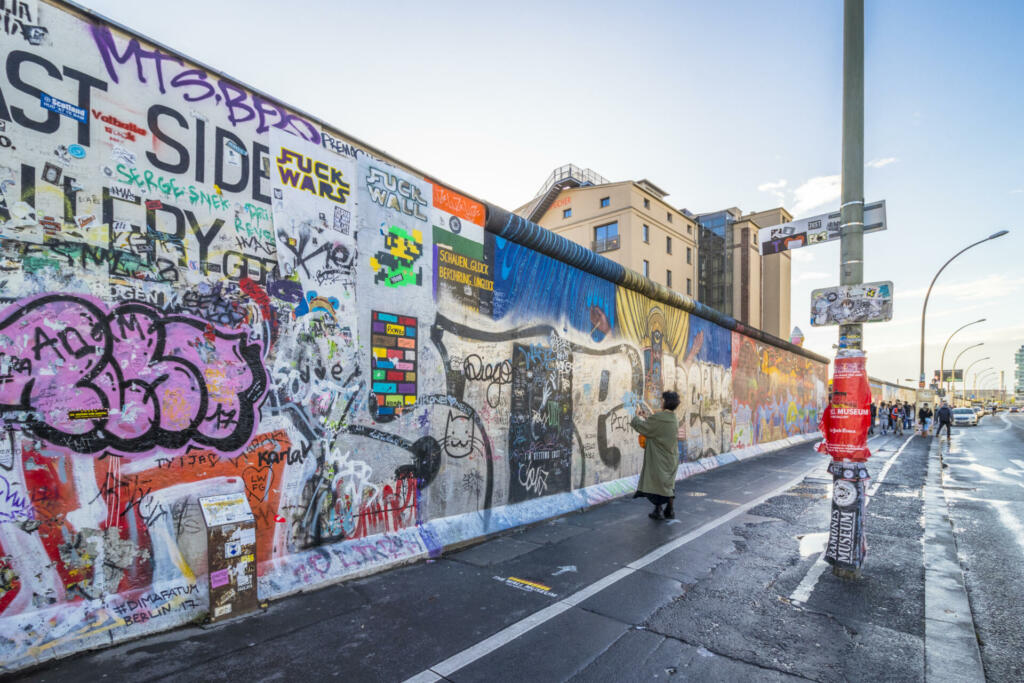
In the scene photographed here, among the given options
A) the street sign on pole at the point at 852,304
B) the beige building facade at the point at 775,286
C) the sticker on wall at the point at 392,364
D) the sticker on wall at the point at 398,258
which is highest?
the beige building facade at the point at 775,286

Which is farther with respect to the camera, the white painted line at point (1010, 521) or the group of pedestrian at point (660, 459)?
the group of pedestrian at point (660, 459)

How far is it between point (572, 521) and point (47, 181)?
6255 millimetres

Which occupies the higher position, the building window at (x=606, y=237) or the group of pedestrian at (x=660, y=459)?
the building window at (x=606, y=237)

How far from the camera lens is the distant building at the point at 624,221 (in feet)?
111

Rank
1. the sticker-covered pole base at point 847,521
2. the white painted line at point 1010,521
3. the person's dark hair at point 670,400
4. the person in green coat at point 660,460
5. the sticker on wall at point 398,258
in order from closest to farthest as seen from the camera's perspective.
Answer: the sticker-covered pole base at point 847,521 < the sticker on wall at point 398,258 < the white painted line at point 1010,521 < the person in green coat at point 660,460 < the person's dark hair at point 670,400

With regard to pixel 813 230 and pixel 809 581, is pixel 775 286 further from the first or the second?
pixel 809 581

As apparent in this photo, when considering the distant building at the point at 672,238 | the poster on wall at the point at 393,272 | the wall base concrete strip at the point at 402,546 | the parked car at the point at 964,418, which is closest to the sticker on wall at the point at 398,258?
the poster on wall at the point at 393,272

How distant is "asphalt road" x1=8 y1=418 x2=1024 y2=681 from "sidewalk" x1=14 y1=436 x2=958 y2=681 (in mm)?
14

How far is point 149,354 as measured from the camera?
137 inches

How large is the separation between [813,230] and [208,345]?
6590mm

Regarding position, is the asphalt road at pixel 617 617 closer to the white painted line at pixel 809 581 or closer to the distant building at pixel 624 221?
the white painted line at pixel 809 581

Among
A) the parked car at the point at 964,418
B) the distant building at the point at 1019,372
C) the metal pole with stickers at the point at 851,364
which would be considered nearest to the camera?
the metal pole with stickers at the point at 851,364

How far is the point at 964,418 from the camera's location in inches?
1412

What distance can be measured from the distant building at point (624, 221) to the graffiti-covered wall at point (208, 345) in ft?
93.2
